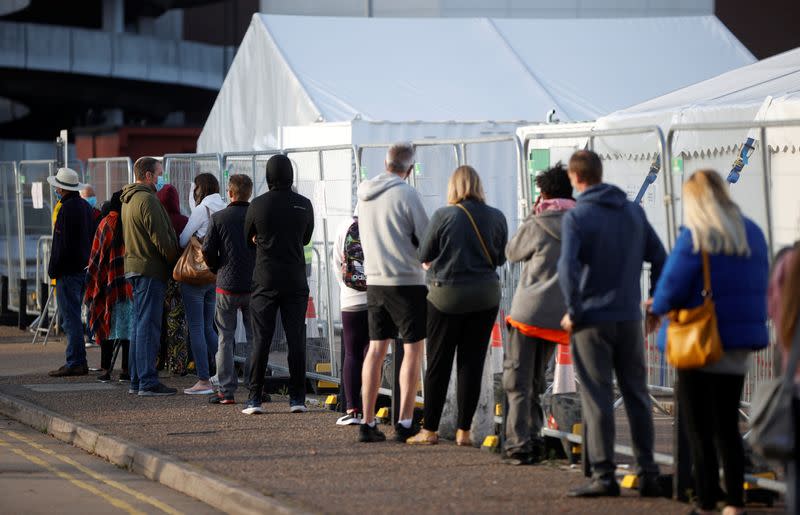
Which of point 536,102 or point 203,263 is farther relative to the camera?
point 536,102

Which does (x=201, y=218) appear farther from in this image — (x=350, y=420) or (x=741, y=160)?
(x=741, y=160)

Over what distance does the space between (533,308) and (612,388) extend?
3.02 ft

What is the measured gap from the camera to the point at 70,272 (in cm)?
1434

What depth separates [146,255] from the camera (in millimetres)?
12125

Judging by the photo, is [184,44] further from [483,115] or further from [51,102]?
[483,115]

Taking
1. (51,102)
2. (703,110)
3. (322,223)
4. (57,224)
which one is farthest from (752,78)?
(51,102)

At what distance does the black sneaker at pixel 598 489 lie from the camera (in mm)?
7738

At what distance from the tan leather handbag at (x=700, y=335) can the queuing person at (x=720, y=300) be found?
0.09 feet

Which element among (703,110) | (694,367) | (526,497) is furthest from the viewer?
(703,110)

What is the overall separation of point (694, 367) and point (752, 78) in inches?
297

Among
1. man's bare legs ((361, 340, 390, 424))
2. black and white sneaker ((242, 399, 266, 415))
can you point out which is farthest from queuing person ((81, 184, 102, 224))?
man's bare legs ((361, 340, 390, 424))

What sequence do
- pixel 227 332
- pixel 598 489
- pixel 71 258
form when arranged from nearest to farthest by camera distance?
pixel 598 489
pixel 227 332
pixel 71 258

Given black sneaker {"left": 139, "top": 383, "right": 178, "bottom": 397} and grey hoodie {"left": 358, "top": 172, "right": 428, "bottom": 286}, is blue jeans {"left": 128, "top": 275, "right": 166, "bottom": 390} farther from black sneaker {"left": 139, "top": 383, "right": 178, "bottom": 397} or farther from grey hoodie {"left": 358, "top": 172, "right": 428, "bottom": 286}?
grey hoodie {"left": 358, "top": 172, "right": 428, "bottom": 286}

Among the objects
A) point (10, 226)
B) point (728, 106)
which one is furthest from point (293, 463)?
point (10, 226)
